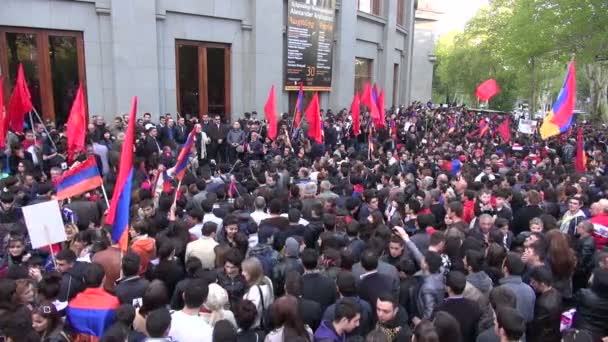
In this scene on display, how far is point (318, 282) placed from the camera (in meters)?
4.46

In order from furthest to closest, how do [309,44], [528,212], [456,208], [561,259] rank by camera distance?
[309,44] → [528,212] → [456,208] → [561,259]

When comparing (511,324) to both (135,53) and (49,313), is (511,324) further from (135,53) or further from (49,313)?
(135,53)

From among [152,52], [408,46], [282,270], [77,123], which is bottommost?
[282,270]

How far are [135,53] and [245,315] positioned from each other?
12.2 meters

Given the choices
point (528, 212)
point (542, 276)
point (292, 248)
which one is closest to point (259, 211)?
point (292, 248)

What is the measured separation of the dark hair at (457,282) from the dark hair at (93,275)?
2.82 metres

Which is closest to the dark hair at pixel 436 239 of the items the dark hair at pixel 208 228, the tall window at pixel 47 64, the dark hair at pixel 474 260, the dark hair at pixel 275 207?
the dark hair at pixel 474 260

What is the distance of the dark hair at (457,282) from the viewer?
13.4ft

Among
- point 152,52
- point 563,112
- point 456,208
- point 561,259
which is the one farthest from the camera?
point 152,52

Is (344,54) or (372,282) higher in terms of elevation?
(344,54)

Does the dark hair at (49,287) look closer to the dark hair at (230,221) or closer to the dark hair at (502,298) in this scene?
the dark hair at (230,221)

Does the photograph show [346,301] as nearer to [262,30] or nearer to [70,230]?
[70,230]

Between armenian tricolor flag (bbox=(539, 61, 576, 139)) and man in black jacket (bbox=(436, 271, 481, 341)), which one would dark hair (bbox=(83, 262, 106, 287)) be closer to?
man in black jacket (bbox=(436, 271, 481, 341))

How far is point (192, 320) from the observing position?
3752 mm
